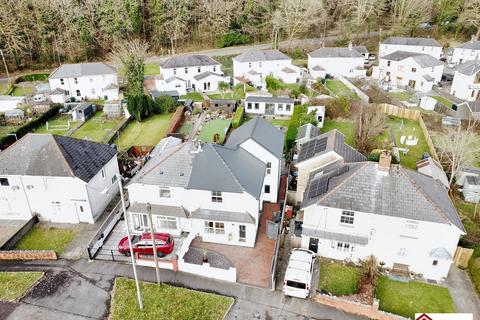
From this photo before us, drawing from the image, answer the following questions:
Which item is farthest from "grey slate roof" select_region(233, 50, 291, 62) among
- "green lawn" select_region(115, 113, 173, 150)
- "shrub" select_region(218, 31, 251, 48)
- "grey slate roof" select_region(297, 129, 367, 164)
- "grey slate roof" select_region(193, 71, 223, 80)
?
"grey slate roof" select_region(297, 129, 367, 164)

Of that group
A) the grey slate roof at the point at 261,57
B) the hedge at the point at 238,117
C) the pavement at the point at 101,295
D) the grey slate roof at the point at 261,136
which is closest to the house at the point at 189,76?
the grey slate roof at the point at 261,57

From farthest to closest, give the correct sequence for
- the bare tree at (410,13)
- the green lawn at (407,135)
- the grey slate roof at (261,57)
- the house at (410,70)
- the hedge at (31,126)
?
the bare tree at (410,13)
the grey slate roof at (261,57)
the house at (410,70)
the hedge at (31,126)
the green lawn at (407,135)

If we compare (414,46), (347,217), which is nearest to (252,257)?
(347,217)

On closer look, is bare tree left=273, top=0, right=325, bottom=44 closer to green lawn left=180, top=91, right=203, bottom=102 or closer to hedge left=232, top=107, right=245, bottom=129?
green lawn left=180, top=91, right=203, bottom=102

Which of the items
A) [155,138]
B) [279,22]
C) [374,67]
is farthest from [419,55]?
[155,138]

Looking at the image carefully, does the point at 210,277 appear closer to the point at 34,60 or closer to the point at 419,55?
the point at 419,55

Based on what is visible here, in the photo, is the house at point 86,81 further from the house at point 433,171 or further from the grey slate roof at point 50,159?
the house at point 433,171

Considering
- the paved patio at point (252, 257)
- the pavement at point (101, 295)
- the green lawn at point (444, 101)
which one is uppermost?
the green lawn at point (444, 101)
